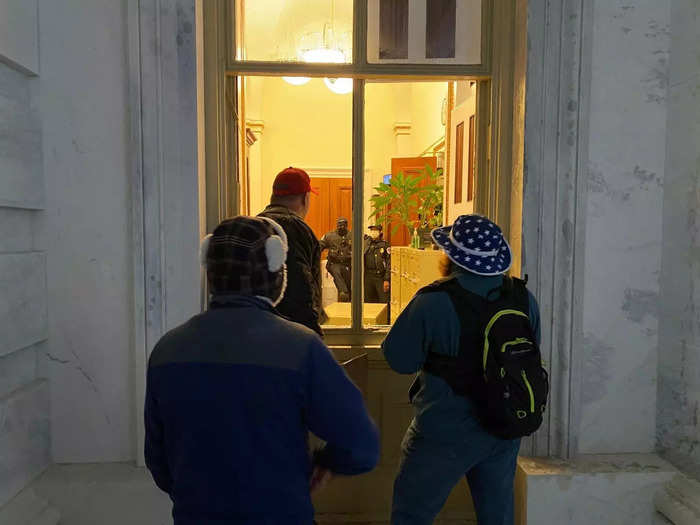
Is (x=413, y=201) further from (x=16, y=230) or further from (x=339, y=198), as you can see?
(x=16, y=230)

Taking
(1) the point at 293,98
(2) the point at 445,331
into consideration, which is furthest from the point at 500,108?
(1) the point at 293,98

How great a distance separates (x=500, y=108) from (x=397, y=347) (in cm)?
147

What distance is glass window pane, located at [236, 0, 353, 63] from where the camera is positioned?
2920 mm

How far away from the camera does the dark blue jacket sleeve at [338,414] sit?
1213 millimetres

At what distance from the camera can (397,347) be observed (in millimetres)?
1951

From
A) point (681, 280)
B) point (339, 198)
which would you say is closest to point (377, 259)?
point (681, 280)

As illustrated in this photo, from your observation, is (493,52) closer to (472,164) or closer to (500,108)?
(500,108)

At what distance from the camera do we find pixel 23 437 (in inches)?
89.3

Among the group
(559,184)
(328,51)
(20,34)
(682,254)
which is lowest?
(682,254)

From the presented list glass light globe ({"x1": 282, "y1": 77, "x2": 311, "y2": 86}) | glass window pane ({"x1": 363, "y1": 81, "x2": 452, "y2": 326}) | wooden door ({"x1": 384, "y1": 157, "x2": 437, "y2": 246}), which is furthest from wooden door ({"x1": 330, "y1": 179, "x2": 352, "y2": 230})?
glass light globe ({"x1": 282, "y1": 77, "x2": 311, "y2": 86})

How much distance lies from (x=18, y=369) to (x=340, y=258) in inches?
102

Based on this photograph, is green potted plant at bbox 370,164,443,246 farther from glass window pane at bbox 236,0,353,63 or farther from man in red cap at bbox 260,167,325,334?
man in red cap at bbox 260,167,325,334

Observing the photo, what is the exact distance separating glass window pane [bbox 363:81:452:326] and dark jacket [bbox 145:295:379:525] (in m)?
1.95

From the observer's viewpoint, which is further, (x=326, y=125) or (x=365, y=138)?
(x=326, y=125)
